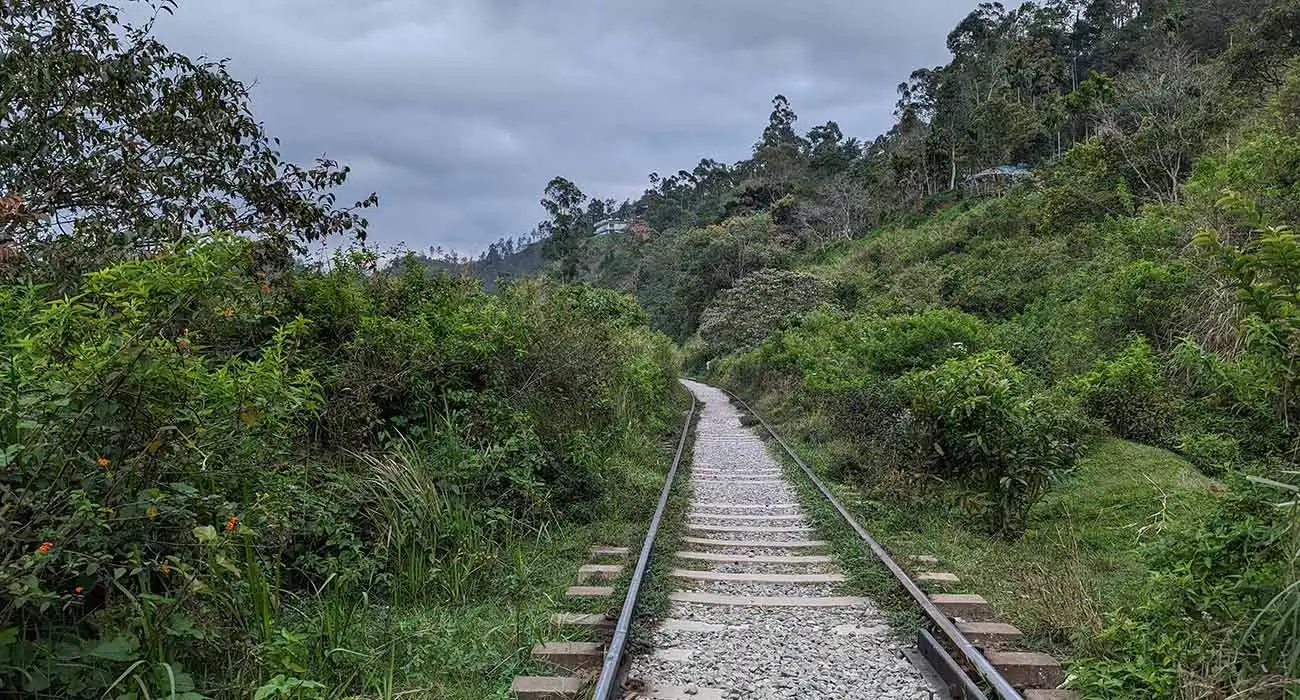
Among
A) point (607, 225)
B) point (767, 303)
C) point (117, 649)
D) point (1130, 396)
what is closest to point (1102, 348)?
point (1130, 396)

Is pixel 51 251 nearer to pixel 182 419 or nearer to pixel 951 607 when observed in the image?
pixel 182 419

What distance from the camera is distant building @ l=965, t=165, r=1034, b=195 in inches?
1706

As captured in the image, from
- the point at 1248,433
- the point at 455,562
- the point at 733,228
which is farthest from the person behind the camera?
the point at 733,228

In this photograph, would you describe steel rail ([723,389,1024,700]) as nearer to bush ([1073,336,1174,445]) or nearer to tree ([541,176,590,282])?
bush ([1073,336,1174,445])

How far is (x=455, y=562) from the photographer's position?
5.60m

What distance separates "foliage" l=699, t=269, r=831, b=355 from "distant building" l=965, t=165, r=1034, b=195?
15.6 m

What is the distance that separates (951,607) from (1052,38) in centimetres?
6564

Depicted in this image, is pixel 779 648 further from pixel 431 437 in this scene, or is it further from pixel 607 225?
pixel 607 225

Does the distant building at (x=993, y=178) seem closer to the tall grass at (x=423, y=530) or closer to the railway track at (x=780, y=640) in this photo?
the railway track at (x=780, y=640)

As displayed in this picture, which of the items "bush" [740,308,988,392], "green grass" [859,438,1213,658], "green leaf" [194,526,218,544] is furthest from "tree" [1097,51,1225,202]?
"green leaf" [194,526,218,544]

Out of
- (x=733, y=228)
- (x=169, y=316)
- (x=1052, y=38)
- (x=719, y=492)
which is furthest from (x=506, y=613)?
(x=1052, y=38)

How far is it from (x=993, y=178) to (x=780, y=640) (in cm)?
4771

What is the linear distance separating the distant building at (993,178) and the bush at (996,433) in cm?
3860

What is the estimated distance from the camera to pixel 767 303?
1332 inches
